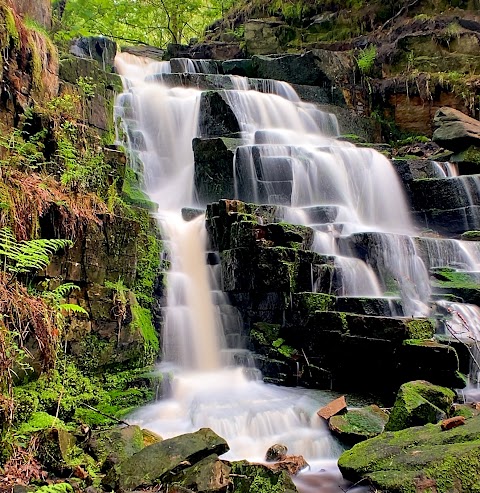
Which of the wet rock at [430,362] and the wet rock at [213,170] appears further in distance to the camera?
the wet rock at [213,170]

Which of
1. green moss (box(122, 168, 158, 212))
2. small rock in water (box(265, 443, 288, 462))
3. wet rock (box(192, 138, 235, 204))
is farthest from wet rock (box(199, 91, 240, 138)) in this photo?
small rock in water (box(265, 443, 288, 462))

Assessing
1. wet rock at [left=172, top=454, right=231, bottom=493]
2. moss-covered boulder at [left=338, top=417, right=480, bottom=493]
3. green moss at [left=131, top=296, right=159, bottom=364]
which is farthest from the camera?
green moss at [left=131, top=296, right=159, bottom=364]

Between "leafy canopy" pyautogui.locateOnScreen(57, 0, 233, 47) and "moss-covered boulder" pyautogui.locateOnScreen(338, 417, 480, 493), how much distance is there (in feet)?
77.3

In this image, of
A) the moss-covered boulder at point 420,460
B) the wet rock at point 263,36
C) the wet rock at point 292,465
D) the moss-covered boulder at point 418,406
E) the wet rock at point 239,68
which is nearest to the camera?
the moss-covered boulder at point 420,460

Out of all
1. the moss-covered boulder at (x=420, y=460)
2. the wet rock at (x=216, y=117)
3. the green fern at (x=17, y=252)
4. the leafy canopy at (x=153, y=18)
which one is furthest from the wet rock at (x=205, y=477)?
the leafy canopy at (x=153, y=18)

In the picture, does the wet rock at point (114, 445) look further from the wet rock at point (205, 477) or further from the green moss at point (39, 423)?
the wet rock at point (205, 477)

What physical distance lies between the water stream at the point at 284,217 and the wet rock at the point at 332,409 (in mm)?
106

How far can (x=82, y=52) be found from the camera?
17078 mm

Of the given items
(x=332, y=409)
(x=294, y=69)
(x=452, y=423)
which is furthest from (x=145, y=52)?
(x=452, y=423)

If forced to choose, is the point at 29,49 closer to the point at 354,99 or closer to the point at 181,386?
the point at 181,386

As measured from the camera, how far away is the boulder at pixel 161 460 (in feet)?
12.8

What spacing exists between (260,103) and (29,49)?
9462 mm

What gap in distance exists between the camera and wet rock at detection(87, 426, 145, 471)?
4324 millimetres

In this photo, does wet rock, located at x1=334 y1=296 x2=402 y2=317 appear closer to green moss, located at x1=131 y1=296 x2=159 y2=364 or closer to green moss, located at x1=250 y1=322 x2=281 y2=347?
green moss, located at x1=250 y1=322 x2=281 y2=347
